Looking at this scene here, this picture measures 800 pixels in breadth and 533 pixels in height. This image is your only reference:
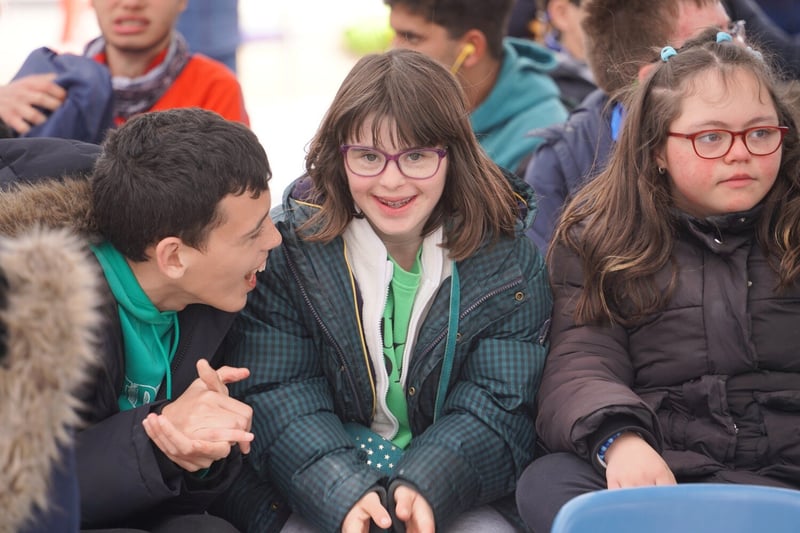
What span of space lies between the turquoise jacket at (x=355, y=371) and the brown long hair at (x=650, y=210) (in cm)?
13

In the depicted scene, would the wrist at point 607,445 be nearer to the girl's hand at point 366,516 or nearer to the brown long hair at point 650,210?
the brown long hair at point 650,210

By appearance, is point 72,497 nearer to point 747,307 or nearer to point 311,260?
point 311,260

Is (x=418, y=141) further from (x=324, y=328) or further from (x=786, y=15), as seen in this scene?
(x=786, y=15)

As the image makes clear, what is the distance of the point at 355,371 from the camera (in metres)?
2.12

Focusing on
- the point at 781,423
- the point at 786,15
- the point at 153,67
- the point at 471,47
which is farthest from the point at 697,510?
the point at 786,15

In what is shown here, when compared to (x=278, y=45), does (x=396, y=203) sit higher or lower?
higher

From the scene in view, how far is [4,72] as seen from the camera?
7789 mm

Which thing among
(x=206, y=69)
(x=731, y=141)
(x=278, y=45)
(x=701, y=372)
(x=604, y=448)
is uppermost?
(x=731, y=141)

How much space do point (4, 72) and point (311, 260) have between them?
6.49 m

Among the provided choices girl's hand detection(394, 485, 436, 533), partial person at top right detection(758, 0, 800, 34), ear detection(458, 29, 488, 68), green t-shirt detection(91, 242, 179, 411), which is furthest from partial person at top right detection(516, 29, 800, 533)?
partial person at top right detection(758, 0, 800, 34)

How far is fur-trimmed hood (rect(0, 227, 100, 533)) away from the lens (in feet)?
4.15

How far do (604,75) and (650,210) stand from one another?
2.46ft

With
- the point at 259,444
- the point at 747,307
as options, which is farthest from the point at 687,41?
the point at 259,444

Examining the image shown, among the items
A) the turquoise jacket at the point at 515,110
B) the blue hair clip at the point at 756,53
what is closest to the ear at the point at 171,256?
the blue hair clip at the point at 756,53
